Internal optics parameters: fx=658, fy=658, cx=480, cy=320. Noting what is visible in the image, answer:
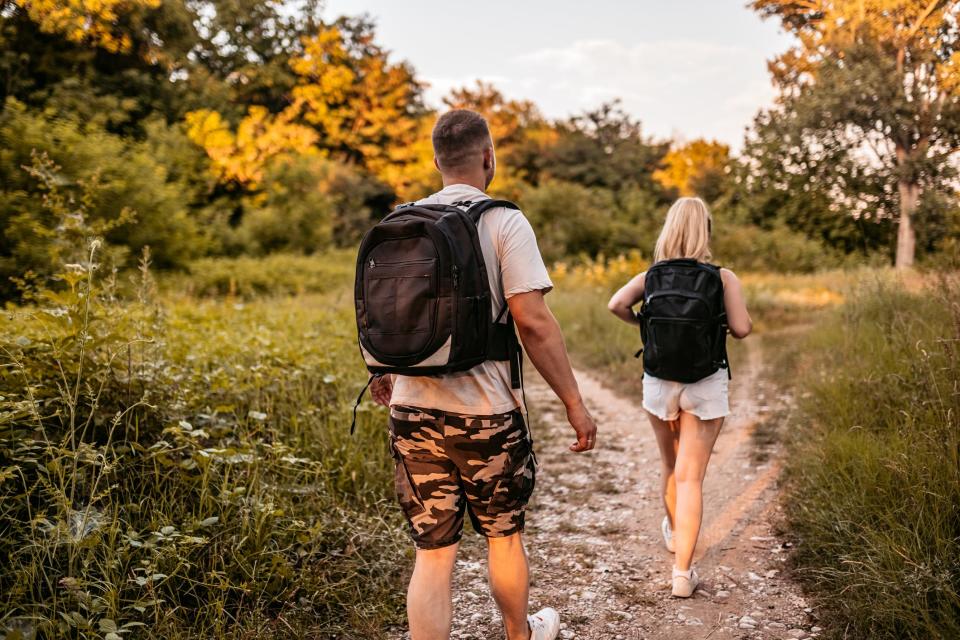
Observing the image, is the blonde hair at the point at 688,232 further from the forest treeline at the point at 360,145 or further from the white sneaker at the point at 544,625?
the forest treeline at the point at 360,145

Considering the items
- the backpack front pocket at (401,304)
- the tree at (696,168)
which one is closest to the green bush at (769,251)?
the tree at (696,168)

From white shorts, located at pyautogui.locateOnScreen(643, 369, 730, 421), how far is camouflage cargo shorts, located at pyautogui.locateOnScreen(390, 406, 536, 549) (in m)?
1.33

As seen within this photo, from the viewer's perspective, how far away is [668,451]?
145 inches

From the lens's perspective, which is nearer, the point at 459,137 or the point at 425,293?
the point at 425,293

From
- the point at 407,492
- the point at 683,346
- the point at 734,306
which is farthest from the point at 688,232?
the point at 407,492

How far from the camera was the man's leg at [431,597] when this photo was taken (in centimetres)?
230

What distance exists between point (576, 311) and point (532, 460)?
991cm

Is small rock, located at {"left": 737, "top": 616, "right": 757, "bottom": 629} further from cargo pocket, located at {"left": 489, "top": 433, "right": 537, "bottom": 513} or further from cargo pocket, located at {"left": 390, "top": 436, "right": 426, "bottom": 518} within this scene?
cargo pocket, located at {"left": 390, "top": 436, "right": 426, "bottom": 518}

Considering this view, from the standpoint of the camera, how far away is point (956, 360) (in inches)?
141

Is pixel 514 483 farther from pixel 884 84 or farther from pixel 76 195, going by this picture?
pixel 884 84

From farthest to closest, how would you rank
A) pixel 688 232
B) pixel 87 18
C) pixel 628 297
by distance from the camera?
pixel 87 18 < pixel 628 297 < pixel 688 232

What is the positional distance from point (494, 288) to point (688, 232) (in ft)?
5.22

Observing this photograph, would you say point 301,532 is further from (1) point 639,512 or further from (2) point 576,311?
(2) point 576,311

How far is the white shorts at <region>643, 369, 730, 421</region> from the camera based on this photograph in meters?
3.36
